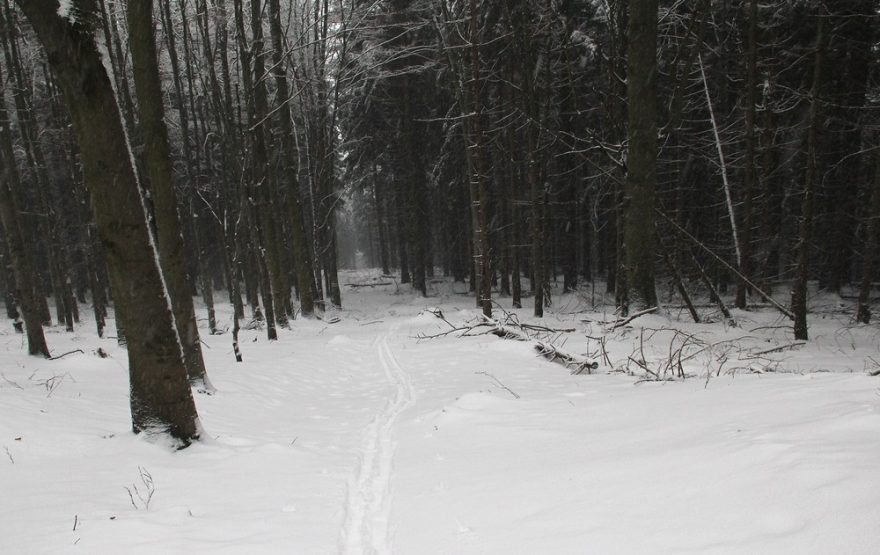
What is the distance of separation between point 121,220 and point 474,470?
367 centimetres

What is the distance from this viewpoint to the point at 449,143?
22.9 metres

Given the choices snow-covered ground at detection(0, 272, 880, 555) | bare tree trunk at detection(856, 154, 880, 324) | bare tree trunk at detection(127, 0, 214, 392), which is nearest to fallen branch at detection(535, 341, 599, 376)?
snow-covered ground at detection(0, 272, 880, 555)

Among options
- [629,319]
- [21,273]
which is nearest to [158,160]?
[21,273]

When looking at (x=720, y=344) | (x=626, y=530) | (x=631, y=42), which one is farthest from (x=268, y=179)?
(x=626, y=530)

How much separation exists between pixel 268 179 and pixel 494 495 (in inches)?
568

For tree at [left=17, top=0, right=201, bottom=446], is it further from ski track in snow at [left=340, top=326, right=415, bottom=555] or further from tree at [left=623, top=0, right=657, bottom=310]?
tree at [left=623, top=0, right=657, bottom=310]

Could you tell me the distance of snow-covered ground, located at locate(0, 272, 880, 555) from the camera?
2.04 meters

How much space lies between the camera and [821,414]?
9.36 feet

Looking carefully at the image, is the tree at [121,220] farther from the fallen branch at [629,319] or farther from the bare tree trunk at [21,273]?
the bare tree trunk at [21,273]

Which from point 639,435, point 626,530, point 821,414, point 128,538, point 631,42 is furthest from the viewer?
point 631,42

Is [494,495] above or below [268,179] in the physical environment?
below

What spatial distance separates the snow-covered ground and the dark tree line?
3.22ft

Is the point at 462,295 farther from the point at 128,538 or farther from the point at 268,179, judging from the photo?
the point at 128,538

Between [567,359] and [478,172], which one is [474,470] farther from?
[478,172]
